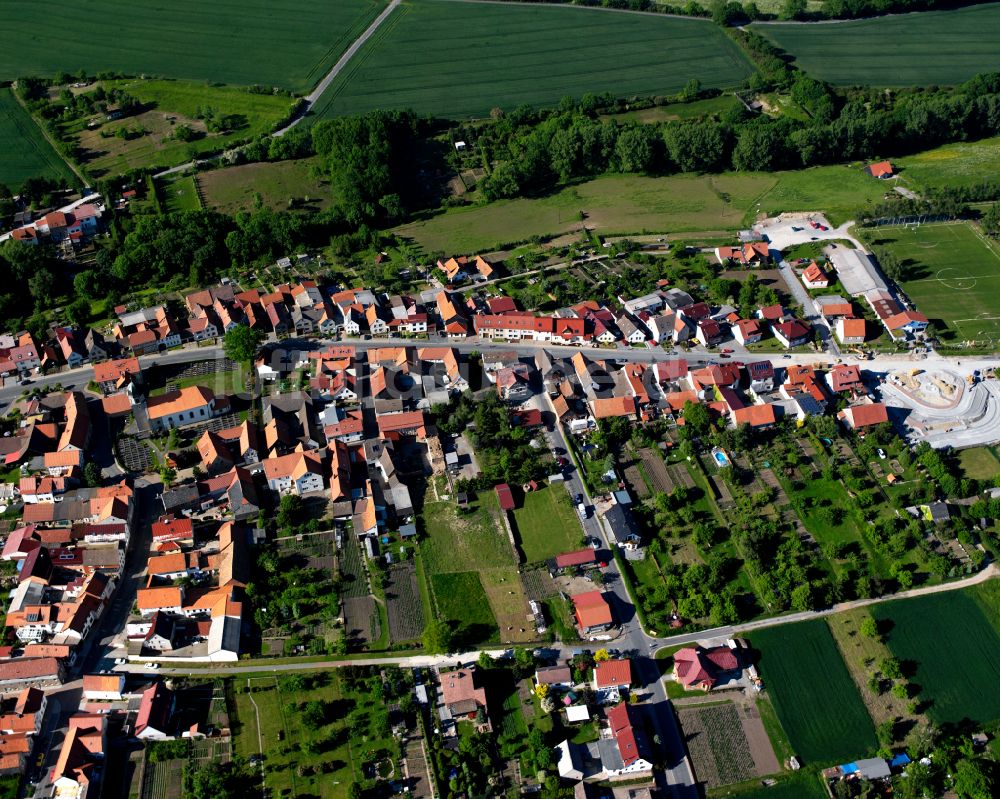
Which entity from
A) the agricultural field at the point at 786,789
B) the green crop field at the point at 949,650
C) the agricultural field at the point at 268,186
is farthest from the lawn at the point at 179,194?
the green crop field at the point at 949,650

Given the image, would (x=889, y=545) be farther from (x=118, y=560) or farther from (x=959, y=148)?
(x=959, y=148)

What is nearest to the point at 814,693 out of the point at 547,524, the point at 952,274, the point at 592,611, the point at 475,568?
the point at 592,611

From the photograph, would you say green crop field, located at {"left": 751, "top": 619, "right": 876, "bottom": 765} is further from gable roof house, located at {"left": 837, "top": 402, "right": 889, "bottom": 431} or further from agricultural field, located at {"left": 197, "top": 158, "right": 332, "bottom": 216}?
agricultural field, located at {"left": 197, "top": 158, "right": 332, "bottom": 216}

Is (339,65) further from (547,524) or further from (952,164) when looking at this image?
(547,524)

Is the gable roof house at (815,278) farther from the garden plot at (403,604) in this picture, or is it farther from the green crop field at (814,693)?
the garden plot at (403,604)

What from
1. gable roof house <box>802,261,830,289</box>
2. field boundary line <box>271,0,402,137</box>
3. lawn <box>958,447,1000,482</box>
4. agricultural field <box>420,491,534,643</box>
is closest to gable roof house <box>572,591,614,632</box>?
agricultural field <box>420,491,534,643</box>

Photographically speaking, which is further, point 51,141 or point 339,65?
point 339,65
